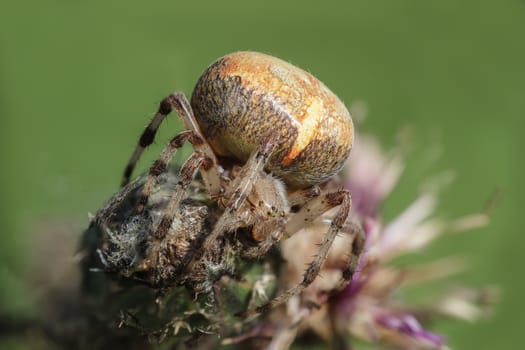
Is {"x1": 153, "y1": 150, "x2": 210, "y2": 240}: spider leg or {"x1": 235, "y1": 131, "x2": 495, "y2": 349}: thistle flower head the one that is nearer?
{"x1": 153, "y1": 150, "x2": 210, "y2": 240}: spider leg

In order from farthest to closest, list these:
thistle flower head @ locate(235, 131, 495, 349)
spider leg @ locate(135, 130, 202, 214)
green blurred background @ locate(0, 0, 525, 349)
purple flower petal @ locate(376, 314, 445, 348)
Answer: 1. green blurred background @ locate(0, 0, 525, 349)
2. purple flower petal @ locate(376, 314, 445, 348)
3. thistle flower head @ locate(235, 131, 495, 349)
4. spider leg @ locate(135, 130, 202, 214)

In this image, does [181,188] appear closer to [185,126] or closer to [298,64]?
[185,126]

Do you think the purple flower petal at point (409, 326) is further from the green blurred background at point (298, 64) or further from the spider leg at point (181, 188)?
the green blurred background at point (298, 64)

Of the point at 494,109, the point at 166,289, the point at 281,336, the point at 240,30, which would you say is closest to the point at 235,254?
the point at 166,289

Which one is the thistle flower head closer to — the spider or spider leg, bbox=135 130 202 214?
the spider

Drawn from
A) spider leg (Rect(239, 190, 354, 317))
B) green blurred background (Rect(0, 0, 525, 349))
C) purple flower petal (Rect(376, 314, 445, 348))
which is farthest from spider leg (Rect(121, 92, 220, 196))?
green blurred background (Rect(0, 0, 525, 349))

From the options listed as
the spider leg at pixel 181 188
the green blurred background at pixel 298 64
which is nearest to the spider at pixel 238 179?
the spider leg at pixel 181 188

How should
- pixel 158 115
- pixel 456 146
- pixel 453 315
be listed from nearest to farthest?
1. pixel 158 115
2. pixel 453 315
3. pixel 456 146

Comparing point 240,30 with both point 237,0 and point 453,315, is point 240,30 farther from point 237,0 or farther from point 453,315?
point 453,315
